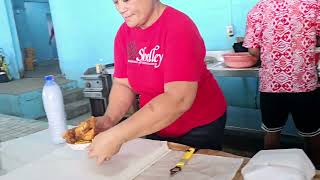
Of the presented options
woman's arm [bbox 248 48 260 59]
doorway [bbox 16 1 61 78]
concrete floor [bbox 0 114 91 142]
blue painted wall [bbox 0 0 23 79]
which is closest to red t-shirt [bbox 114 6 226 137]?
concrete floor [bbox 0 114 91 142]

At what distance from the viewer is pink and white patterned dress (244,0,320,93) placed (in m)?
2.02

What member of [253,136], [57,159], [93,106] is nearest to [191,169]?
[57,159]

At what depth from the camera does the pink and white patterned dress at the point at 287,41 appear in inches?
79.5

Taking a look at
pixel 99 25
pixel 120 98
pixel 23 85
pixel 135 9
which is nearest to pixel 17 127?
pixel 120 98

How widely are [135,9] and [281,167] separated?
27.4 inches

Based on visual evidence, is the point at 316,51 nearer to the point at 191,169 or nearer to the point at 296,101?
the point at 296,101

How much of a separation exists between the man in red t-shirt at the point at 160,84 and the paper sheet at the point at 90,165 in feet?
0.23

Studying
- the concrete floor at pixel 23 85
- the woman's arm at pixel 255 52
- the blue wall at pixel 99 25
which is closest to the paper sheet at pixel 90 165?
the woman's arm at pixel 255 52

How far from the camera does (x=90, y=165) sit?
107cm

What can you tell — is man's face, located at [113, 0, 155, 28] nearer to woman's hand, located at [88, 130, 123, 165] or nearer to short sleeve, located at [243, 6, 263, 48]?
woman's hand, located at [88, 130, 123, 165]

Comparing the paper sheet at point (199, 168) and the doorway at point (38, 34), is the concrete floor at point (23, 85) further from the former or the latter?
the paper sheet at point (199, 168)

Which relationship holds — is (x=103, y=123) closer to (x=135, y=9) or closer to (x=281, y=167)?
(x=135, y=9)

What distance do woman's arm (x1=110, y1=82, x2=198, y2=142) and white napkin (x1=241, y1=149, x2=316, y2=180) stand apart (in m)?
0.30

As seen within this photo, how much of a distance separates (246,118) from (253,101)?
24cm
